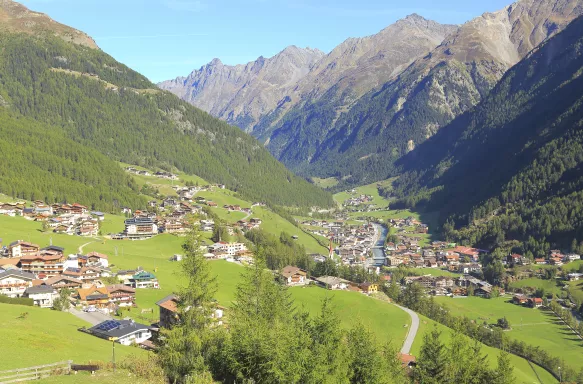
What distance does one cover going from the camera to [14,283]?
262 feet

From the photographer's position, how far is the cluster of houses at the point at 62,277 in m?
79.0

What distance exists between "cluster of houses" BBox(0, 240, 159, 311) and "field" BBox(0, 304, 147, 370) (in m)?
18.8

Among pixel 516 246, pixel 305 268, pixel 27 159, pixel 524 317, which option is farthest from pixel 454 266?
pixel 27 159

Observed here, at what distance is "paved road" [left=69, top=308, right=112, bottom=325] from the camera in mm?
68812

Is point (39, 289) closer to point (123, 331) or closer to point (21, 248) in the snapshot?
point (123, 331)

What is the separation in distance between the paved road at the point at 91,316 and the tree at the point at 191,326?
101ft

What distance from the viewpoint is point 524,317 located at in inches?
4916

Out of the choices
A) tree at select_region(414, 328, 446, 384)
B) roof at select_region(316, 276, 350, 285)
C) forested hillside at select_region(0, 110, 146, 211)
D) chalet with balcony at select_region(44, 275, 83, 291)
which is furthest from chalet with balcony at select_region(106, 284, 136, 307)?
forested hillside at select_region(0, 110, 146, 211)

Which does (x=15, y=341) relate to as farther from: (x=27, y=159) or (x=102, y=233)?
(x=27, y=159)

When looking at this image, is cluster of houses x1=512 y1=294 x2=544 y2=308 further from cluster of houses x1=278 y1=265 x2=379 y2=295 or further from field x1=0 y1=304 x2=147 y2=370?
field x1=0 y1=304 x2=147 y2=370

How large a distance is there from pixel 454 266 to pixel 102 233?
116507mm

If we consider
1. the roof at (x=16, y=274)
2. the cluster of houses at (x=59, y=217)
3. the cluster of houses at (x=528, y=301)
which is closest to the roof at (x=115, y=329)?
the roof at (x=16, y=274)

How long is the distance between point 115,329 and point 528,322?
98798 millimetres

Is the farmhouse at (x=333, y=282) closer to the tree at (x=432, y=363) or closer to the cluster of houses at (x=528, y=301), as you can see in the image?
the cluster of houses at (x=528, y=301)
